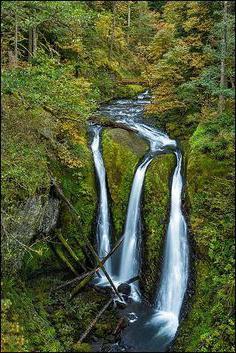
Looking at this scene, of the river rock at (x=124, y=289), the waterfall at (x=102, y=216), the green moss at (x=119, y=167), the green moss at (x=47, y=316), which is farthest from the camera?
the green moss at (x=119, y=167)

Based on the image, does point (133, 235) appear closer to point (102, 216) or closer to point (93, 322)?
point (102, 216)

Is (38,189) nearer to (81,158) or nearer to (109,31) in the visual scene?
(81,158)

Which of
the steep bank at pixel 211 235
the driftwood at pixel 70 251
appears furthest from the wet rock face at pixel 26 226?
the steep bank at pixel 211 235

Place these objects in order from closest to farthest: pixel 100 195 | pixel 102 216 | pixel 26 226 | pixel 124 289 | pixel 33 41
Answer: pixel 26 226, pixel 124 289, pixel 102 216, pixel 100 195, pixel 33 41

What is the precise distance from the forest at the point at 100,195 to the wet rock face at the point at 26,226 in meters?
0.05

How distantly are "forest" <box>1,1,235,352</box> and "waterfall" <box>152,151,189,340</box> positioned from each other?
11 centimetres

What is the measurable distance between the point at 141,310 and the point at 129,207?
3.70 metres

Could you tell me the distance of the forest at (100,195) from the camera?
983 centimetres

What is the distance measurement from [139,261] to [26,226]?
13.7 feet

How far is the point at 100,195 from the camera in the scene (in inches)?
564

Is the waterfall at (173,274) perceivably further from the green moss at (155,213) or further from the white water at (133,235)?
the white water at (133,235)

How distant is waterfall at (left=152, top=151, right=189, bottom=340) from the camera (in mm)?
11328

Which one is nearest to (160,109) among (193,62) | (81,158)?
(193,62)

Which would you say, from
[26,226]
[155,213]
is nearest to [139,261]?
[155,213]
